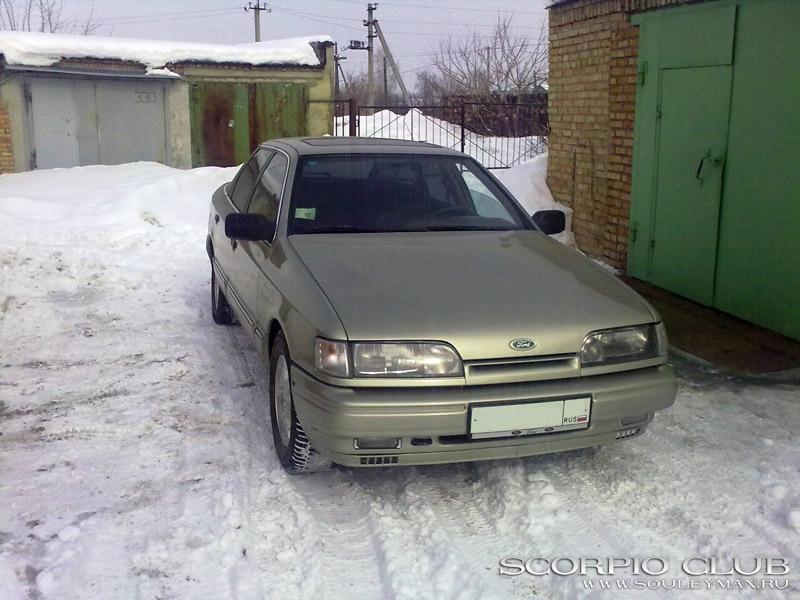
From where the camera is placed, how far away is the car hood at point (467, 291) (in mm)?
3400

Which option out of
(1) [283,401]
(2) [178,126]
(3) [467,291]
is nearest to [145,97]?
(2) [178,126]

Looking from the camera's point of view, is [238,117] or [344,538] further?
[238,117]

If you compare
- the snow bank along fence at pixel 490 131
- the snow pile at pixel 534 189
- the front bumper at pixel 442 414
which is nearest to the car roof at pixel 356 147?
the front bumper at pixel 442 414

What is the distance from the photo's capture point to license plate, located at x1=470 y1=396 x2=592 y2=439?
3344mm

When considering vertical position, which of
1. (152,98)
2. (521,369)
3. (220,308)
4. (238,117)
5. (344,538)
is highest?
(152,98)

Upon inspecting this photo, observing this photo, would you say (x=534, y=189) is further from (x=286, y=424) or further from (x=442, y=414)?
(x=442, y=414)

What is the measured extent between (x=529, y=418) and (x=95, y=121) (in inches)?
542

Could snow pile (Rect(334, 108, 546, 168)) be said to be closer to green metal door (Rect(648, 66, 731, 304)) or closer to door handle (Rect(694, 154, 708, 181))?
green metal door (Rect(648, 66, 731, 304))

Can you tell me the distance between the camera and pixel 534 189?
10.1 m

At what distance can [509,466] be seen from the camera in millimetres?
3977

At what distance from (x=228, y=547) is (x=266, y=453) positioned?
3.12 feet

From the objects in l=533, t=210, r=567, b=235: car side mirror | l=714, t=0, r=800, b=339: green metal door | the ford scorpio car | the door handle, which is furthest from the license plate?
the door handle

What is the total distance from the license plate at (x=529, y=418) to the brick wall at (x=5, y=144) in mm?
13429

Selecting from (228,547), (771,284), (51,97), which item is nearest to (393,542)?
(228,547)
